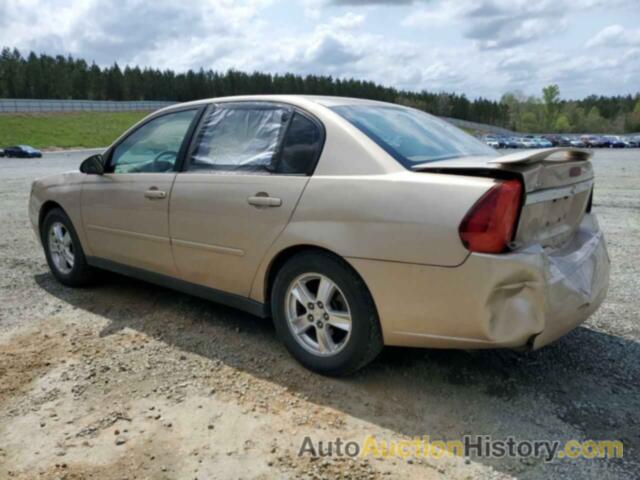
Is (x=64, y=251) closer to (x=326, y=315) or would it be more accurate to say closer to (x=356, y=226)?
(x=326, y=315)

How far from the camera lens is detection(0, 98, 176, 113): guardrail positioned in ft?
219

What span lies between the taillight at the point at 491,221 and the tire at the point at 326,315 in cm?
67

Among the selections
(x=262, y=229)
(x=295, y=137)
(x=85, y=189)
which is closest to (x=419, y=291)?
(x=262, y=229)

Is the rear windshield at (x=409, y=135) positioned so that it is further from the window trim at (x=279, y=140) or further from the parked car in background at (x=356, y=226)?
the window trim at (x=279, y=140)

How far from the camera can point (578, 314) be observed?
284 centimetres

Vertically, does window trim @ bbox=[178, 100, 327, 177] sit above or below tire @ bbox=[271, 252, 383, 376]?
above

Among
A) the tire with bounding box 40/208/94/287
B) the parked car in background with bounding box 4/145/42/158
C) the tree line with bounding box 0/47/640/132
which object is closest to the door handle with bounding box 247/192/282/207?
the tire with bounding box 40/208/94/287

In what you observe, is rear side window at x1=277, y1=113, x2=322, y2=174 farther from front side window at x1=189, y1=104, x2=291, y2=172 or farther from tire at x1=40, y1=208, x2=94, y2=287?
tire at x1=40, y1=208, x2=94, y2=287

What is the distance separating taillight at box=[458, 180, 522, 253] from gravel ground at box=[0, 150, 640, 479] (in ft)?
3.05

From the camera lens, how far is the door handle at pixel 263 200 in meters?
3.15

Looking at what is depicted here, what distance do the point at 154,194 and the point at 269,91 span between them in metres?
115

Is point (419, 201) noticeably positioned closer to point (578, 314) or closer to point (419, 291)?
point (419, 291)

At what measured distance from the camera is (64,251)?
4.94 meters

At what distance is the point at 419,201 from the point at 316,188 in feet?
2.15
